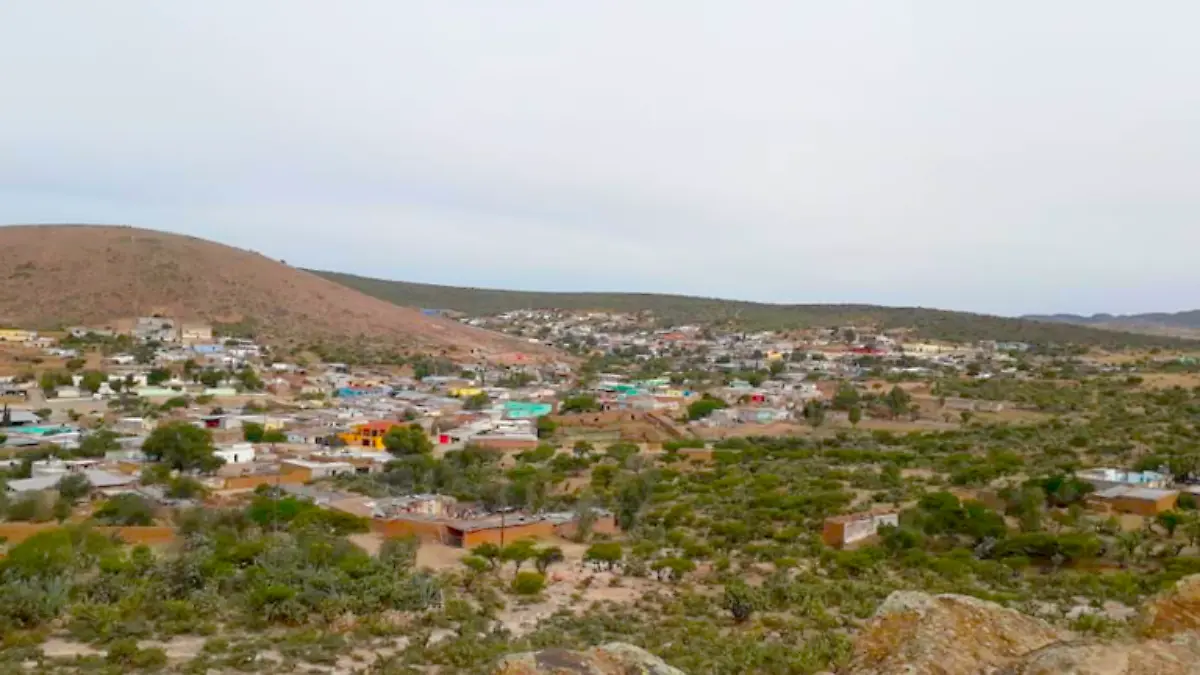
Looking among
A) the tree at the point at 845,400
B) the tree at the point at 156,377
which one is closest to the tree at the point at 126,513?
the tree at the point at 156,377

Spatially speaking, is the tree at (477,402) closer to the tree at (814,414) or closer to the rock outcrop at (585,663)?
the tree at (814,414)

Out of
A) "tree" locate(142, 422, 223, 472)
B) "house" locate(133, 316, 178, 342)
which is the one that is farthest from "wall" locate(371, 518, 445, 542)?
"house" locate(133, 316, 178, 342)

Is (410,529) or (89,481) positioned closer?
(410,529)

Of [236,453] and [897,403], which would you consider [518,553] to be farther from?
[897,403]

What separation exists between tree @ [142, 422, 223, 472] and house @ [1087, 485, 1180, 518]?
2717 centimetres

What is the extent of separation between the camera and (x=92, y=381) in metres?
51.7

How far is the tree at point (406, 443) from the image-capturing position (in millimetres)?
38219

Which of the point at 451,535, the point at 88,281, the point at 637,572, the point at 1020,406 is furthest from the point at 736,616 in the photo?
the point at 88,281

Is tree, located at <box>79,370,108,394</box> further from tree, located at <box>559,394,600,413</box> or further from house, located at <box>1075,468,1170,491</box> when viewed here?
house, located at <box>1075,468,1170,491</box>

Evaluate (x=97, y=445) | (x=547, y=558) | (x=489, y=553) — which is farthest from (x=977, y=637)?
(x=97, y=445)

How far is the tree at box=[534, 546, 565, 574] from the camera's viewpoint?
2083 centimetres

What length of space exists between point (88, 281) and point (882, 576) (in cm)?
8489

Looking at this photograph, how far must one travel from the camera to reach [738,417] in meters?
49.1

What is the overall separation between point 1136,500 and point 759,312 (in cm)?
11070
